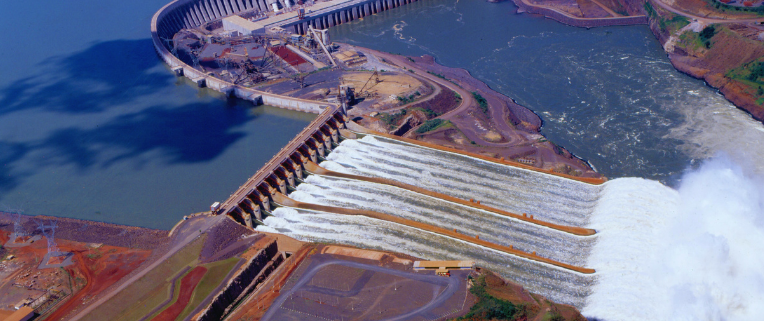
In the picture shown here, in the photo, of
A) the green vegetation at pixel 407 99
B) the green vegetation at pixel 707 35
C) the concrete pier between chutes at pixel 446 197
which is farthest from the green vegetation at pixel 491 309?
the green vegetation at pixel 707 35

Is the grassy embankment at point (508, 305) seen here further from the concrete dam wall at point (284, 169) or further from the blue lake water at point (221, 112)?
the blue lake water at point (221, 112)

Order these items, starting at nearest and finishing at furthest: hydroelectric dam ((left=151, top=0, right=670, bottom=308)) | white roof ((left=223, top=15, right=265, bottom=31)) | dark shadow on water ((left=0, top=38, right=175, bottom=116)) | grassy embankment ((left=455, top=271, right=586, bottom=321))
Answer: grassy embankment ((left=455, top=271, right=586, bottom=321)) < hydroelectric dam ((left=151, top=0, right=670, bottom=308)) < dark shadow on water ((left=0, top=38, right=175, bottom=116)) < white roof ((left=223, top=15, right=265, bottom=31))

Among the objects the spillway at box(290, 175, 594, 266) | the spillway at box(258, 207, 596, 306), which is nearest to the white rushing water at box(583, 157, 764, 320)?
the spillway at box(258, 207, 596, 306)

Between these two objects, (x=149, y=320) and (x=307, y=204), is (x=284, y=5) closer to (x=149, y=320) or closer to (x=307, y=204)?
(x=307, y=204)

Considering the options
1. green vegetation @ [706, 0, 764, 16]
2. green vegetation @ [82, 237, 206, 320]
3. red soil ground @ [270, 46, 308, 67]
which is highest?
red soil ground @ [270, 46, 308, 67]

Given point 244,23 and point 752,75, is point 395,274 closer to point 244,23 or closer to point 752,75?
point 752,75

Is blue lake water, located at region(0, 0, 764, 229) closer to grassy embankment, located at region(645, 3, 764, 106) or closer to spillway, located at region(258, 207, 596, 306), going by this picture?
grassy embankment, located at region(645, 3, 764, 106)

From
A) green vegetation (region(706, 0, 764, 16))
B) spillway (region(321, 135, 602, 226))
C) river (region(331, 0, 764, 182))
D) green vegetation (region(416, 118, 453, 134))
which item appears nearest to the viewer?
spillway (region(321, 135, 602, 226))
